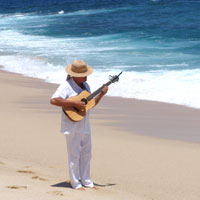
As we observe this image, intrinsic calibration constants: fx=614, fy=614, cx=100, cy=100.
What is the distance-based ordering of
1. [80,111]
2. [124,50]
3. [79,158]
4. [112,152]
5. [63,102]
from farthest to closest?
[124,50]
[112,152]
[79,158]
[80,111]
[63,102]

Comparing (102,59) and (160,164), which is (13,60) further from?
(160,164)

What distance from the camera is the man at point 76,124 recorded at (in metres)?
6.36

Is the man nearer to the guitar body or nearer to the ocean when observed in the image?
the guitar body

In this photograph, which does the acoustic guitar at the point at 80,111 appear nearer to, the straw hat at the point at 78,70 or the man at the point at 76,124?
the man at the point at 76,124

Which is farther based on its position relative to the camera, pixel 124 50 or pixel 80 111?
pixel 124 50

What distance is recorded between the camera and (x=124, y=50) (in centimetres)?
2466

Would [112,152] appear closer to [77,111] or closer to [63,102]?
[77,111]

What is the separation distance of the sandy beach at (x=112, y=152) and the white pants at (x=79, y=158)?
0.52 ft

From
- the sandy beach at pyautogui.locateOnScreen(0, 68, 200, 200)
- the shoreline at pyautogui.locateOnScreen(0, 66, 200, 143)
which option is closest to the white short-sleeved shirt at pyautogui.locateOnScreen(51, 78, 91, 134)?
the sandy beach at pyautogui.locateOnScreen(0, 68, 200, 200)

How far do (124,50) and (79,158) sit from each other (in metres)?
18.2

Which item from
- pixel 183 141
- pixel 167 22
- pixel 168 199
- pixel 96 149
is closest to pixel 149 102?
pixel 183 141

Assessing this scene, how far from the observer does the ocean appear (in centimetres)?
1567

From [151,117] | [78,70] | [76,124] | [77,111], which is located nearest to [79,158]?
[76,124]

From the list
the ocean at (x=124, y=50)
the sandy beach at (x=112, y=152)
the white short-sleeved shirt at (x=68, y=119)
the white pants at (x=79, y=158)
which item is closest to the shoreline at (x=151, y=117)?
the sandy beach at (x=112, y=152)
